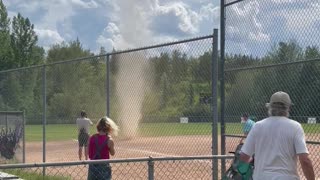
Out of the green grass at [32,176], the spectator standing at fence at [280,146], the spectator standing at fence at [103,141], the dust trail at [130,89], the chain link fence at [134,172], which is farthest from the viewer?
the chain link fence at [134,172]

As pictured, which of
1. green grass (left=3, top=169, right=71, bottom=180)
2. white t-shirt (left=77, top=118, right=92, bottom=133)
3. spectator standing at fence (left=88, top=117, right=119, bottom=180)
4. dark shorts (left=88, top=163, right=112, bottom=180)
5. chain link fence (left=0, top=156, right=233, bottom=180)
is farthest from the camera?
white t-shirt (left=77, top=118, right=92, bottom=133)

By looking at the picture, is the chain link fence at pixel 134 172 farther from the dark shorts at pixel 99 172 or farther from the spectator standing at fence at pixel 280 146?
the spectator standing at fence at pixel 280 146

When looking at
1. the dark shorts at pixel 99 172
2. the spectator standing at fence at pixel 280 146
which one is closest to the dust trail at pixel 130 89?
the dark shorts at pixel 99 172

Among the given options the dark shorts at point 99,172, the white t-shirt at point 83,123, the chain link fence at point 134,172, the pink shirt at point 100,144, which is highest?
the white t-shirt at point 83,123

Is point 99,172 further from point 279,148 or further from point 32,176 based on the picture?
point 32,176

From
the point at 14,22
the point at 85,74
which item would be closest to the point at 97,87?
the point at 85,74

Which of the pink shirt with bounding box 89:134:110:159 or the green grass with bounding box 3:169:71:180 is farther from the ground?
the pink shirt with bounding box 89:134:110:159

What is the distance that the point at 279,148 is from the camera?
15.5 feet

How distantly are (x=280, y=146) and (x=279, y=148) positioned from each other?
0.06 feet

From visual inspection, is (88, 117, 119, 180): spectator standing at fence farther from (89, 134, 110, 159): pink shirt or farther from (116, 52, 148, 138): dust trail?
(116, 52, 148, 138): dust trail

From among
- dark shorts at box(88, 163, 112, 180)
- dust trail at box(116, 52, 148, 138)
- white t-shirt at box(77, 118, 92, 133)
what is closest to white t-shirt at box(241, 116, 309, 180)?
dark shorts at box(88, 163, 112, 180)

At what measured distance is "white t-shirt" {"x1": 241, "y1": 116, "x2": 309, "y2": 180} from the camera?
4.70 metres

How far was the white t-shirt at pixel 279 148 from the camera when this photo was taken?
470 cm

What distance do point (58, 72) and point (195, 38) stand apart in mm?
12133
